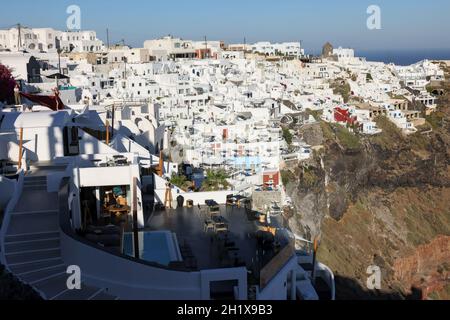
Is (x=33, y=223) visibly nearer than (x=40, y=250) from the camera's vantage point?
No

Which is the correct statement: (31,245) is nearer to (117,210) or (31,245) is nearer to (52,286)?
(52,286)

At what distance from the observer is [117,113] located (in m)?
22.7

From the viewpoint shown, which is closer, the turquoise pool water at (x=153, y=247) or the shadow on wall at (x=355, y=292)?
the turquoise pool water at (x=153, y=247)

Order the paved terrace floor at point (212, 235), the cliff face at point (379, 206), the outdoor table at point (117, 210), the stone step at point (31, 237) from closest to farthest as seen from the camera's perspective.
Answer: the stone step at point (31, 237)
the paved terrace floor at point (212, 235)
the outdoor table at point (117, 210)
the cliff face at point (379, 206)

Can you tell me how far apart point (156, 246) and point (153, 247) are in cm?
8

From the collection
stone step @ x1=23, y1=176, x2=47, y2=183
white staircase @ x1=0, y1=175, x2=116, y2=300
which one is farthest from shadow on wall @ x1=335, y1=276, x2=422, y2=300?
white staircase @ x1=0, y1=175, x2=116, y2=300

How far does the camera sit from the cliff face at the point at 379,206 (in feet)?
107

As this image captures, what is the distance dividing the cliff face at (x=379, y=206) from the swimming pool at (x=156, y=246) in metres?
17.8

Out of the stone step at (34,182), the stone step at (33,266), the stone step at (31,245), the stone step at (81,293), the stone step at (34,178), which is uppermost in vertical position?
the stone step at (34,178)

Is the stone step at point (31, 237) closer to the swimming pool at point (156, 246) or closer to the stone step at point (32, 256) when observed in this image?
the stone step at point (32, 256)

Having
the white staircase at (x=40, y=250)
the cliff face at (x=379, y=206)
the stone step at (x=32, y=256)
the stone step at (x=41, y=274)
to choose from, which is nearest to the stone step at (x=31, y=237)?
the white staircase at (x=40, y=250)

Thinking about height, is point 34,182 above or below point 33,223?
above

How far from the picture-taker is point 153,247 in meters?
10.2

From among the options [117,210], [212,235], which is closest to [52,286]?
[212,235]
